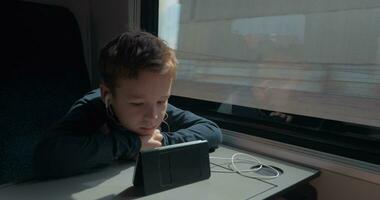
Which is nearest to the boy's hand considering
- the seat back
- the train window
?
the train window

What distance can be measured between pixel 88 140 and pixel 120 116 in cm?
9

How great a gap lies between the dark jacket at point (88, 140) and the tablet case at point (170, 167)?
0.11 metres

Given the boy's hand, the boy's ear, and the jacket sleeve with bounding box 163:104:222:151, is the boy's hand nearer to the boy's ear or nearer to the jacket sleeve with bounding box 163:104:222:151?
the jacket sleeve with bounding box 163:104:222:151

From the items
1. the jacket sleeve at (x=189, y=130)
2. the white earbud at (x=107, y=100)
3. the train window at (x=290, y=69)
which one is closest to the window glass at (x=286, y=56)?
the train window at (x=290, y=69)

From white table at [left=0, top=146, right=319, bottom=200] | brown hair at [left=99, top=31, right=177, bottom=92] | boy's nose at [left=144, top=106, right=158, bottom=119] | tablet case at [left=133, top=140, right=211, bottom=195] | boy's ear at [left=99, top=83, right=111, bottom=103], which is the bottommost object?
white table at [left=0, top=146, right=319, bottom=200]

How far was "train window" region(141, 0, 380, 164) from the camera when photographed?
0.93m

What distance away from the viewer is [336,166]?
955 millimetres

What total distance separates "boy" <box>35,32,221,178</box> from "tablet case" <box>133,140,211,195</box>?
0.10 m

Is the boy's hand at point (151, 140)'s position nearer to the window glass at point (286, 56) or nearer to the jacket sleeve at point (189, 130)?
the jacket sleeve at point (189, 130)

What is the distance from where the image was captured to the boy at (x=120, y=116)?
779mm

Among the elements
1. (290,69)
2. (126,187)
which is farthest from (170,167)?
(290,69)

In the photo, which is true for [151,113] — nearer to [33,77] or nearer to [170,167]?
[170,167]

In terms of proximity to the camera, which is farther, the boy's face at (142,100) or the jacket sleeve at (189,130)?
the jacket sleeve at (189,130)

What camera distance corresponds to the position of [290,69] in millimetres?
1062
